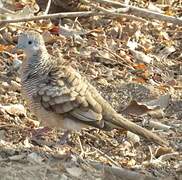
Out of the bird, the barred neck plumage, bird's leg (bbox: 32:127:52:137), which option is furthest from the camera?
bird's leg (bbox: 32:127:52:137)

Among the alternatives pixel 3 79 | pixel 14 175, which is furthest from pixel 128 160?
pixel 3 79

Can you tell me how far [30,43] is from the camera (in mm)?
5379

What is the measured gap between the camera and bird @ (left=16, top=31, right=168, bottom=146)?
5.16 meters

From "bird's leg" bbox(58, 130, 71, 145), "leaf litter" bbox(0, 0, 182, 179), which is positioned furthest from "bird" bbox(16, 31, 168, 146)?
"leaf litter" bbox(0, 0, 182, 179)

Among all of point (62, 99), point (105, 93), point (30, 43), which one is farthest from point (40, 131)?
point (105, 93)

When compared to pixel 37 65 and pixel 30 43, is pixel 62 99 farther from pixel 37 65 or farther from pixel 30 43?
pixel 30 43

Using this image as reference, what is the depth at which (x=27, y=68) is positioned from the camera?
5359 mm

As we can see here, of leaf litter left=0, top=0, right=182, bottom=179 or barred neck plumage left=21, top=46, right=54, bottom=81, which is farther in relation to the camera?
barred neck plumage left=21, top=46, right=54, bottom=81

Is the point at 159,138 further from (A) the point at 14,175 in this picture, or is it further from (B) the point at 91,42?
(B) the point at 91,42

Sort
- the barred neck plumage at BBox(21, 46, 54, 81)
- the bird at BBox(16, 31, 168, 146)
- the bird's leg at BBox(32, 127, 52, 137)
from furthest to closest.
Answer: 1. the bird's leg at BBox(32, 127, 52, 137)
2. the barred neck plumage at BBox(21, 46, 54, 81)
3. the bird at BBox(16, 31, 168, 146)

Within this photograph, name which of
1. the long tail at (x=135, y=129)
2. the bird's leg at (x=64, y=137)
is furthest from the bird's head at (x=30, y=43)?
the long tail at (x=135, y=129)

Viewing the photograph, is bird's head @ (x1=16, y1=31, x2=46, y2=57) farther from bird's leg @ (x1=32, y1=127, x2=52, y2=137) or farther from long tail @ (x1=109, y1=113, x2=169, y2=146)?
long tail @ (x1=109, y1=113, x2=169, y2=146)

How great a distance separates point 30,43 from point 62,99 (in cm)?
56

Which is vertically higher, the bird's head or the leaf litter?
the bird's head
